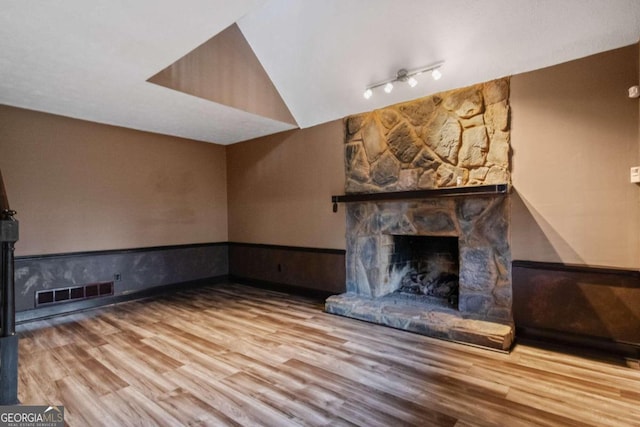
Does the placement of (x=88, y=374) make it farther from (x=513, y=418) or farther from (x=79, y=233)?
(x=513, y=418)

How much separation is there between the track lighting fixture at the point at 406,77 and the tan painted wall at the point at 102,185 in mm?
3334

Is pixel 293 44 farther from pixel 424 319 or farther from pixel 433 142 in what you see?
pixel 424 319

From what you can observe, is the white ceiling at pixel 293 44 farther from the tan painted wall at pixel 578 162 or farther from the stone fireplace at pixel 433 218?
the stone fireplace at pixel 433 218

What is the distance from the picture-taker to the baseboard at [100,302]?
3803 millimetres

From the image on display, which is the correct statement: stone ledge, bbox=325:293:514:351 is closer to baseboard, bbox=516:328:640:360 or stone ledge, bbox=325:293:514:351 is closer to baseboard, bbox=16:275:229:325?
baseboard, bbox=516:328:640:360

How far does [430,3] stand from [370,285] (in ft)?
10.0

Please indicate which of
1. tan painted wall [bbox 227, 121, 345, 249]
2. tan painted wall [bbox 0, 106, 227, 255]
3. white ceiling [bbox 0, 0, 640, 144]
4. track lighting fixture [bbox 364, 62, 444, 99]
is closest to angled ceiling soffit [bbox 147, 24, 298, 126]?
white ceiling [bbox 0, 0, 640, 144]

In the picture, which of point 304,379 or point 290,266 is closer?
point 304,379

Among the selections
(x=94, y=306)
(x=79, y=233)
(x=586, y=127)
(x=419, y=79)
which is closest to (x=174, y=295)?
(x=94, y=306)

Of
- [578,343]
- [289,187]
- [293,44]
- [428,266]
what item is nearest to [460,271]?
[428,266]

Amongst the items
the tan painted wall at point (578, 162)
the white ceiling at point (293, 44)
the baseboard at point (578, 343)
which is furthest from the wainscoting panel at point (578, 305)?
the white ceiling at point (293, 44)

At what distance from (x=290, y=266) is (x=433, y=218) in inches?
93.1

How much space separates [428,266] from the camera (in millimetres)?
4270

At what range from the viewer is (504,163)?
3.04 metres
